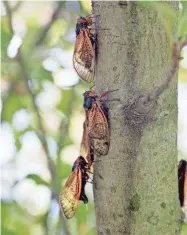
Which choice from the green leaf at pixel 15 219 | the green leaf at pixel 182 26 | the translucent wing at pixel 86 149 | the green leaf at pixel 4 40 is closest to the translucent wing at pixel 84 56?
the translucent wing at pixel 86 149

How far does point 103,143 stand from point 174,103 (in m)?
0.13

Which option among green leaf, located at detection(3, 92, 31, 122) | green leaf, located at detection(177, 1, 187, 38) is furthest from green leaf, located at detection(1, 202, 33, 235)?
green leaf, located at detection(177, 1, 187, 38)

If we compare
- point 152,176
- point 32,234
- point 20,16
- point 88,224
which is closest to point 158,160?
point 152,176

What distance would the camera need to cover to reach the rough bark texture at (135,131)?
0.94 m

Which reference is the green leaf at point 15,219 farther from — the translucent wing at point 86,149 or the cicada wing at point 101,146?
the cicada wing at point 101,146

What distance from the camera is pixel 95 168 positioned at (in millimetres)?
1020

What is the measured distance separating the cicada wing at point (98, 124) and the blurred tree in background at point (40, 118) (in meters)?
0.66

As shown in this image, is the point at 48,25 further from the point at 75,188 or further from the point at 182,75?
the point at 75,188

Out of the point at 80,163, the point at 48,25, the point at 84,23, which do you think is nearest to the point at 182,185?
the point at 80,163

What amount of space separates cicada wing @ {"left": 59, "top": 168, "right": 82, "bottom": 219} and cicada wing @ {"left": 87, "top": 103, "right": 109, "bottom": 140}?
19 cm

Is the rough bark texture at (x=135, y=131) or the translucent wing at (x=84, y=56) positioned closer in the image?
the rough bark texture at (x=135, y=131)

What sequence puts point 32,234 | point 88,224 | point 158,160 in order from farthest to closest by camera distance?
point 32,234 → point 88,224 → point 158,160

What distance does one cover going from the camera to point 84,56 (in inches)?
45.8

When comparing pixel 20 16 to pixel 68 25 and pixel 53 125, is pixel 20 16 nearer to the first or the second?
pixel 68 25
